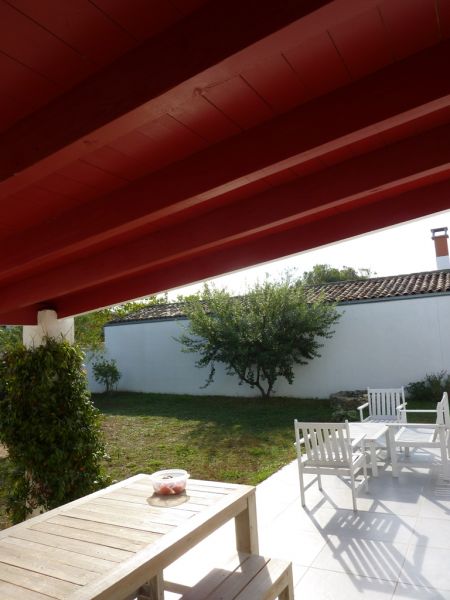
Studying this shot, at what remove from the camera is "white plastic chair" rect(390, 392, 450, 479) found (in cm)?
548

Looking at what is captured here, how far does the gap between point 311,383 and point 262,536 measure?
883 cm

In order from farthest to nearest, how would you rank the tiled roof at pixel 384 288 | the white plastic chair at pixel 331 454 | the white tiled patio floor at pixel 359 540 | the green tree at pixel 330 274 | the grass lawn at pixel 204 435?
the green tree at pixel 330 274, the tiled roof at pixel 384 288, the grass lawn at pixel 204 435, the white plastic chair at pixel 331 454, the white tiled patio floor at pixel 359 540

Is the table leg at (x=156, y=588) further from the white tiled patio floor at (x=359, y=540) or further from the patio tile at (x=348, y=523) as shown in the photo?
the patio tile at (x=348, y=523)

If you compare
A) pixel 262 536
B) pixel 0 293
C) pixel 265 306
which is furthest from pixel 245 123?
pixel 265 306

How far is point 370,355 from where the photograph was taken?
1248cm

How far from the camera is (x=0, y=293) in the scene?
3.97m

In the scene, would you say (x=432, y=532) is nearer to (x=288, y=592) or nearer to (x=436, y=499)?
(x=436, y=499)

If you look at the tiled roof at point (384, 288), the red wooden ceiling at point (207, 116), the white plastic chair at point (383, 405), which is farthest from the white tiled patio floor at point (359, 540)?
the tiled roof at point (384, 288)

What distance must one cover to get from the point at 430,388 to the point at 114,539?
10.4m

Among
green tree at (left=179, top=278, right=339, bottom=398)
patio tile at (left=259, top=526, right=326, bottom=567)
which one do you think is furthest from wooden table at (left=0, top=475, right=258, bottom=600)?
green tree at (left=179, top=278, right=339, bottom=398)

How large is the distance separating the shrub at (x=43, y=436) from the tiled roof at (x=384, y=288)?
9735 millimetres

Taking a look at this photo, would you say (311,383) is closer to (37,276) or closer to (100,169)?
(37,276)

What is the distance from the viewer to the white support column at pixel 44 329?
4691 millimetres

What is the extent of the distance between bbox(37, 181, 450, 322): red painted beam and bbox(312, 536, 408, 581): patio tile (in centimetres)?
264
